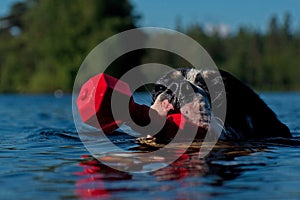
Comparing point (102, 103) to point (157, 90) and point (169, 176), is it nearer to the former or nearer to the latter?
point (169, 176)

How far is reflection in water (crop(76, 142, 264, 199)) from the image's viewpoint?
436 centimetres

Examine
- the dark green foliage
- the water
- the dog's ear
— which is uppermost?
the dark green foliage

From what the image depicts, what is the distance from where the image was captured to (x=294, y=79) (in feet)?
320

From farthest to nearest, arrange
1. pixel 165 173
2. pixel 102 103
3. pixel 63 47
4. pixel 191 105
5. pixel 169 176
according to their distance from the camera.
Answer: pixel 63 47 → pixel 191 105 → pixel 102 103 → pixel 165 173 → pixel 169 176

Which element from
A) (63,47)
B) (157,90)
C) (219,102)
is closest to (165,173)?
(157,90)

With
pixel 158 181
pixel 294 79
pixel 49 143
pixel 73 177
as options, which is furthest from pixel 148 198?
pixel 294 79

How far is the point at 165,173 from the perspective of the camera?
4855 millimetres

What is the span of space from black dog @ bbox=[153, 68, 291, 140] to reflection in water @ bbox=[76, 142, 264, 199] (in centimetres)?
40

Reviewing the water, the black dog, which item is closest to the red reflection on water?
the water

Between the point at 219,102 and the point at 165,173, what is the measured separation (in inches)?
75.3

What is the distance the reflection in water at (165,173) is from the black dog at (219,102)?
40cm

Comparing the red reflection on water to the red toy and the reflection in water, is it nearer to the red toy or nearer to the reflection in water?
the reflection in water

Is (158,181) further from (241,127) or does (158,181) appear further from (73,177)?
(241,127)

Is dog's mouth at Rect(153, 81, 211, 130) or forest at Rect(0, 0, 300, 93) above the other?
forest at Rect(0, 0, 300, 93)
